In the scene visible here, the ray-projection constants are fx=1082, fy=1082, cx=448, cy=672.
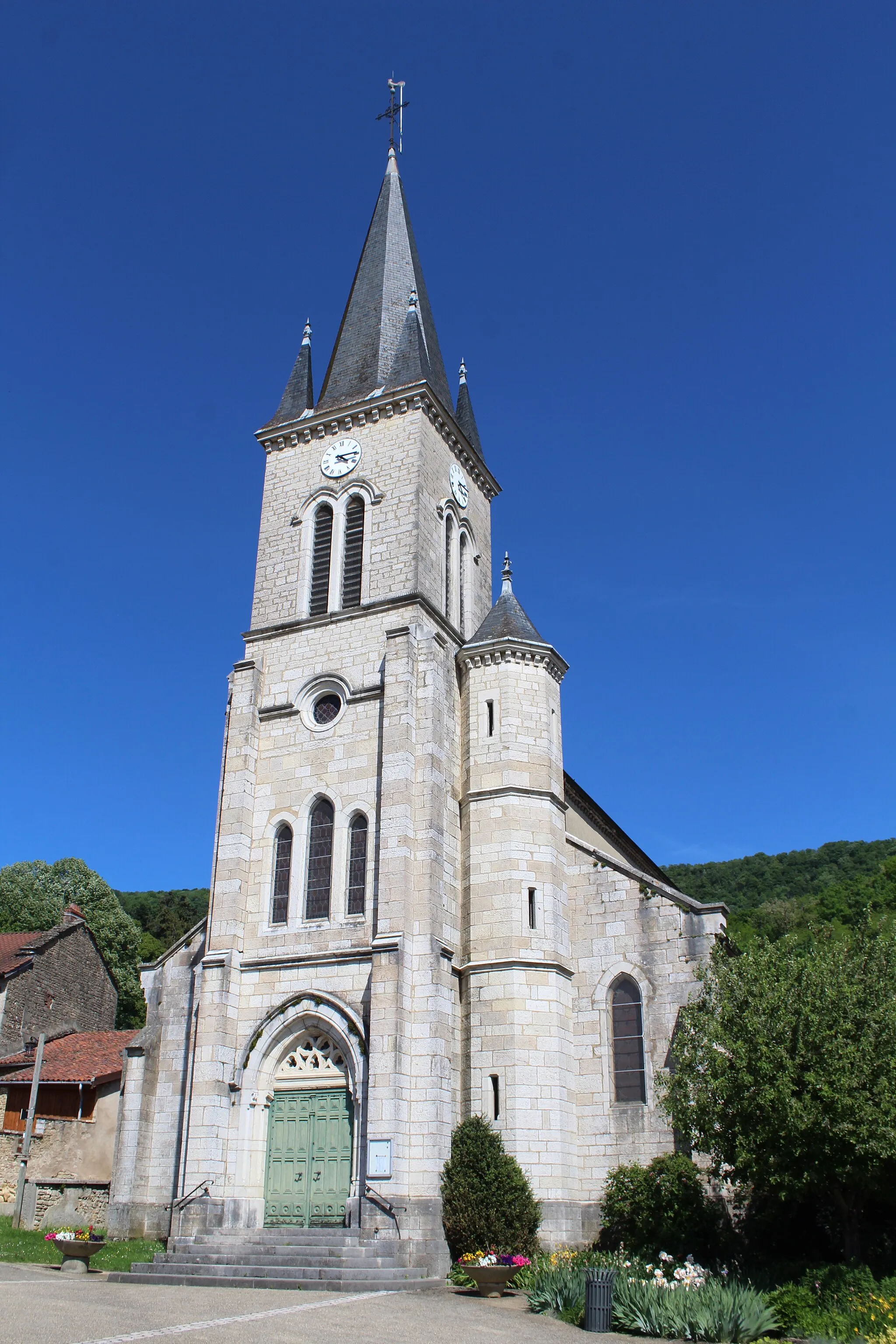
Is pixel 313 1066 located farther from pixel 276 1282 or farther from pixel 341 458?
pixel 341 458

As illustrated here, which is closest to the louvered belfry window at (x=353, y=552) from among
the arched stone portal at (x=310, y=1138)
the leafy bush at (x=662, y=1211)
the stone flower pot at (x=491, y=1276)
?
the arched stone portal at (x=310, y=1138)

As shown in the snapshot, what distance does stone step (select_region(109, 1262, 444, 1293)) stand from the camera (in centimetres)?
1743

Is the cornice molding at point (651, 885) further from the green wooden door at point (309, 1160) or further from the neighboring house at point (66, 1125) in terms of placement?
the neighboring house at point (66, 1125)

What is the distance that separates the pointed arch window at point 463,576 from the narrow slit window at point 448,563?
49 cm

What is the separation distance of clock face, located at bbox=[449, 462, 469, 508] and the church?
132 cm

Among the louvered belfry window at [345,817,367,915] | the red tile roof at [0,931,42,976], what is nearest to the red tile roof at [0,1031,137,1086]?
the red tile roof at [0,931,42,976]

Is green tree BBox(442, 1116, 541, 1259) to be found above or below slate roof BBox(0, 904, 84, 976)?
below

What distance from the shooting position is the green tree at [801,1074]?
15234 mm

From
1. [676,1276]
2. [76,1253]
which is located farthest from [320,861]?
[676,1276]

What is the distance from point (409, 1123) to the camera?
2025 cm

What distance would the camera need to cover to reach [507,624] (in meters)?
26.3

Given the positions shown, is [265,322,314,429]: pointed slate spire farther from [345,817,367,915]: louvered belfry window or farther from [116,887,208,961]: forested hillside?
[116,887,208,961]: forested hillside

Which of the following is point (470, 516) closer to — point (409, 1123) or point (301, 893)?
point (301, 893)

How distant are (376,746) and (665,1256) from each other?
11612mm
